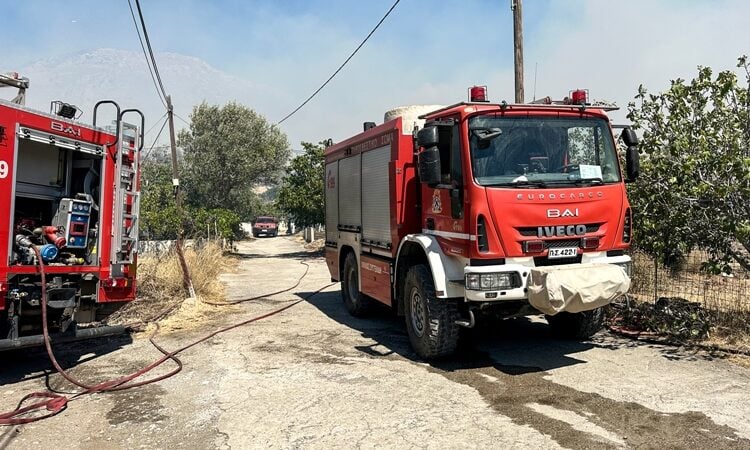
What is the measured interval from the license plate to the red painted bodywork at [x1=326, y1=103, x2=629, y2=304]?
156 millimetres

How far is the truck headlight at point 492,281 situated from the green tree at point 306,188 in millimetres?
19013

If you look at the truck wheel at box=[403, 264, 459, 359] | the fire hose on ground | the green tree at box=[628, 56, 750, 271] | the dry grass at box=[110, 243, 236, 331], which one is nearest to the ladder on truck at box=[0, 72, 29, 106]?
the fire hose on ground

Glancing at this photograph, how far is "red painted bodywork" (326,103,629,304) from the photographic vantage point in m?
5.78

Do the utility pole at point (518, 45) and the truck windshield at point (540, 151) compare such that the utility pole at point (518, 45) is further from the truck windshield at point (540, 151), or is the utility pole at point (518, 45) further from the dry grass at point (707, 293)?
the truck windshield at point (540, 151)

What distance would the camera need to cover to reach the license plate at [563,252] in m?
5.92

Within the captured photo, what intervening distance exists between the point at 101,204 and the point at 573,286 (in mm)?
5524

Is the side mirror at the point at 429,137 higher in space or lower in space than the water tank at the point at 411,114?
lower

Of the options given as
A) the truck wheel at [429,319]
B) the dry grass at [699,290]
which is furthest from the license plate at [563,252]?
the dry grass at [699,290]

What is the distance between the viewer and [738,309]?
7691 millimetres

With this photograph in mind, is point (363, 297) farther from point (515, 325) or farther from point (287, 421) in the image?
point (287, 421)

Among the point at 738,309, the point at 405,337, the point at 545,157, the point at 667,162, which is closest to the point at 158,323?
the point at 405,337

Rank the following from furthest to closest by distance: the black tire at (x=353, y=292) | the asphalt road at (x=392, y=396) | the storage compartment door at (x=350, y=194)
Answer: the black tire at (x=353, y=292), the storage compartment door at (x=350, y=194), the asphalt road at (x=392, y=396)

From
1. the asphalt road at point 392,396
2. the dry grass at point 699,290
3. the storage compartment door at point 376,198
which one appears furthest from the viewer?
the storage compartment door at point 376,198

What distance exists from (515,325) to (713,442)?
4.45 meters
